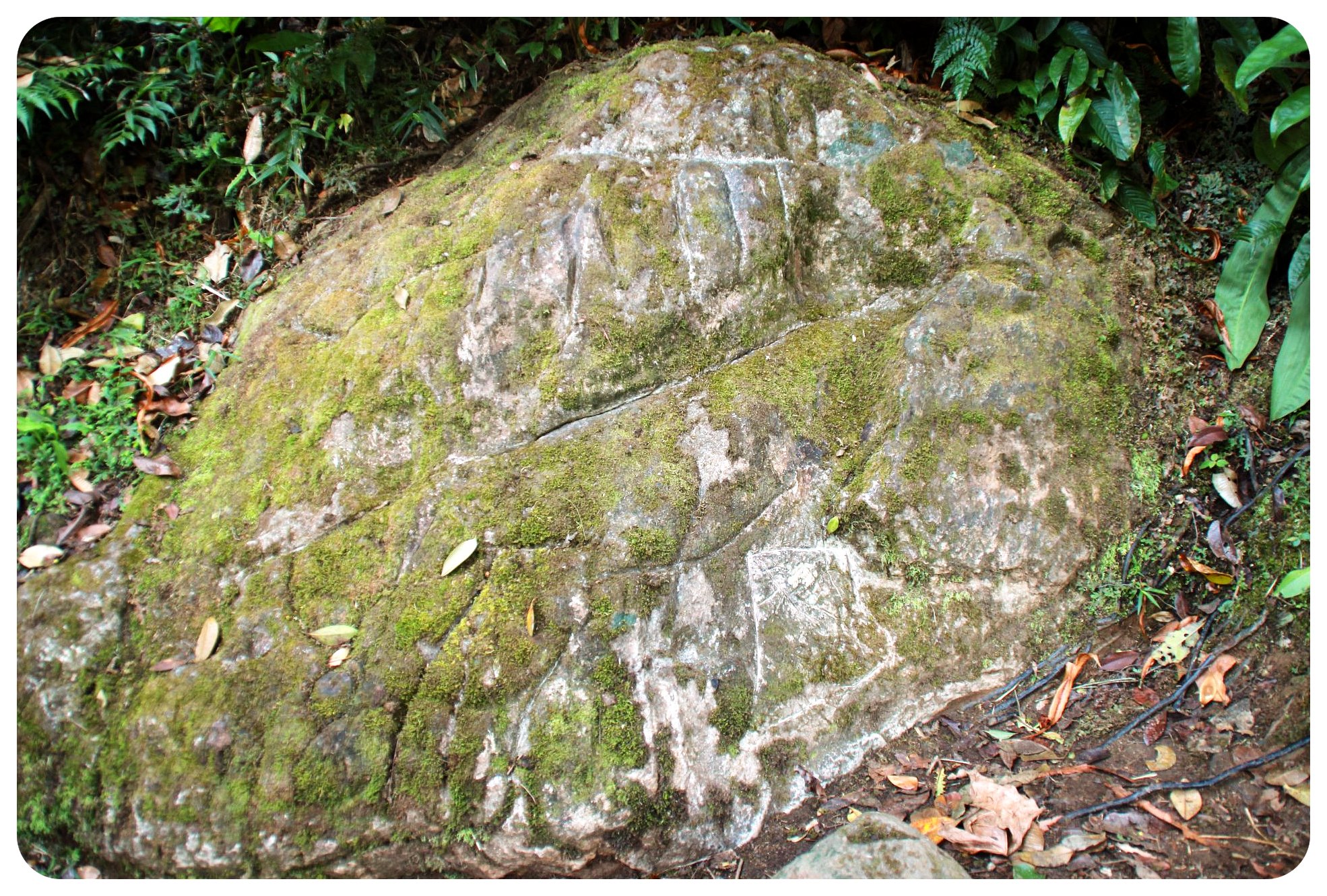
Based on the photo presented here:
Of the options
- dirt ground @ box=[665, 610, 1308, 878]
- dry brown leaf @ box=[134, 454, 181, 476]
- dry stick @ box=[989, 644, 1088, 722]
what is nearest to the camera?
dirt ground @ box=[665, 610, 1308, 878]

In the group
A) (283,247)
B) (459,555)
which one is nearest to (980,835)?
(459,555)

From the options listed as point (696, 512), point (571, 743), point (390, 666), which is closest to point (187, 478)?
point (390, 666)

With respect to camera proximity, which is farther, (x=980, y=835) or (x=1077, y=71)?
(x=1077, y=71)

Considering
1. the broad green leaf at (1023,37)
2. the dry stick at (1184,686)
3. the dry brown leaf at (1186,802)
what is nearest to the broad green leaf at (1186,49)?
the broad green leaf at (1023,37)

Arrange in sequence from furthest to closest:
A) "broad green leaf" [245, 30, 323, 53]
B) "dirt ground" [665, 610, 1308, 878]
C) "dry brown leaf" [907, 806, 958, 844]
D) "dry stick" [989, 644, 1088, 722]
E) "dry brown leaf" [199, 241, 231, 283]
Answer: "dry brown leaf" [199, 241, 231, 283], "broad green leaf" [245, 30, 323, 53], "dry stick" [989, 644, 1088, 722], "dry brown leaf" [907, 806, 958, 844], "dirt ground" [665, 610, 1308, 878]

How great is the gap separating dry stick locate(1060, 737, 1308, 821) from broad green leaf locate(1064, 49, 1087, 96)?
2.79 m

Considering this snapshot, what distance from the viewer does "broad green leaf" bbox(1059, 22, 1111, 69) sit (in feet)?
10.6

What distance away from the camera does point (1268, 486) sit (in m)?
3.01

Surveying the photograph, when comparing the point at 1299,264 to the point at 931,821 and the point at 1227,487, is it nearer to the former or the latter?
the point at 1227,487

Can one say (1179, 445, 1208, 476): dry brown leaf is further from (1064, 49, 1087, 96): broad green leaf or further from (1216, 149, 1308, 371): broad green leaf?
(1064, 49, 1087, 96): broad green leaf

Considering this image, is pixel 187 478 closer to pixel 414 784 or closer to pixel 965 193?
pixel 414 784

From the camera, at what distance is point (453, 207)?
3.33 m

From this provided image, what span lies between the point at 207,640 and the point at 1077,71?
4300mm

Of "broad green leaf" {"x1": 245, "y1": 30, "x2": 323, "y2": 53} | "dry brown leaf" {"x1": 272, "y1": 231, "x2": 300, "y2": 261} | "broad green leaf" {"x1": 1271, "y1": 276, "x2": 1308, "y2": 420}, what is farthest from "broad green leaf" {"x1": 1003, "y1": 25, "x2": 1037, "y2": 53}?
"dry brown leaf" {"x1": 272, "y1": 231, "x2": 300, "y2": 261}
